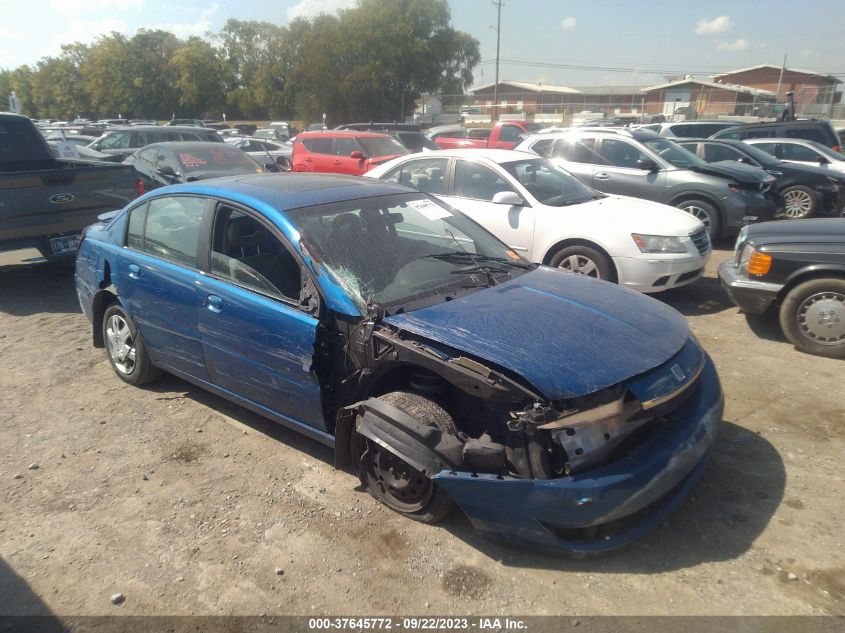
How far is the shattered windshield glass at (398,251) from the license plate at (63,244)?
497cm

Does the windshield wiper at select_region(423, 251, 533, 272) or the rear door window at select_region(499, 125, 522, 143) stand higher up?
the rear door window at select_region(499, 125, 522, 143)

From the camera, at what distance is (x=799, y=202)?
1053 cm

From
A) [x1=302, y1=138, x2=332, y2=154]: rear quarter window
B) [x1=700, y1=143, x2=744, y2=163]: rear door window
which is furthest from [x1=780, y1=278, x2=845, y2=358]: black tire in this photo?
[x1=302, y1=138, x2=332, y2=154]: rear quarter window

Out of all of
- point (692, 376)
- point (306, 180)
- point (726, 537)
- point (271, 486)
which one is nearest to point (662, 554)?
point (726, 537)

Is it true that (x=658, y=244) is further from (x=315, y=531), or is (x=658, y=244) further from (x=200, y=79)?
(x=200, y=79)

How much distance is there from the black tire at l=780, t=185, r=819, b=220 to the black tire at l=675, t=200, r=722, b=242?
222 cm

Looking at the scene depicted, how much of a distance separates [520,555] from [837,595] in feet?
4.38

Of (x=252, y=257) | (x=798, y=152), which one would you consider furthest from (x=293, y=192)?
(x=798, y=152)

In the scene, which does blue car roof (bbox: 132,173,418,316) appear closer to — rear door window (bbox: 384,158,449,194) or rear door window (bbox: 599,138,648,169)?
rear door window (bbox: 384,158,449,194)

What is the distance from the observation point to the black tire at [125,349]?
4.63 m

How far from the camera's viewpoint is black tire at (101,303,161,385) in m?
4.63

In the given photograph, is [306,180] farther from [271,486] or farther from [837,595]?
[837,595]

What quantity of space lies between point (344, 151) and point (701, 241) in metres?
9.05

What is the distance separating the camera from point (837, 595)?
2584mm
